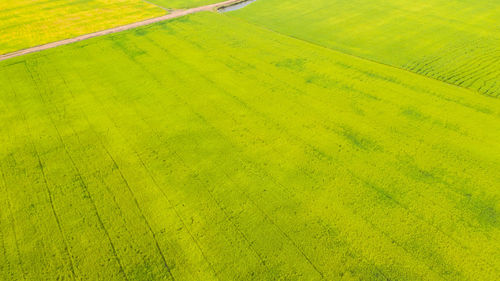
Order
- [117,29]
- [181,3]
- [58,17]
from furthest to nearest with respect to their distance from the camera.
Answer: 1. [181,3]
2. [58,17]
3. [117,29]

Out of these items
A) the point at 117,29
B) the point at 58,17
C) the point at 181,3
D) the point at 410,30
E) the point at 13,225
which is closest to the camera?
the point at 13,225

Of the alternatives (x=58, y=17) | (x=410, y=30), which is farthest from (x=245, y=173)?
(x=58, y=17)

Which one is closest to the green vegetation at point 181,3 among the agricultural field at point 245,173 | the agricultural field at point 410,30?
the agricultural field at point 410,30

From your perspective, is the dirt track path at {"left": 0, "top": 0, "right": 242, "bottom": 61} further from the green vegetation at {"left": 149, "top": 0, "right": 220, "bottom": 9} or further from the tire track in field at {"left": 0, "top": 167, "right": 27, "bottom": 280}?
the tire track in field at {"left": 0, "top": 167, "right": 27, "bottom": 280}

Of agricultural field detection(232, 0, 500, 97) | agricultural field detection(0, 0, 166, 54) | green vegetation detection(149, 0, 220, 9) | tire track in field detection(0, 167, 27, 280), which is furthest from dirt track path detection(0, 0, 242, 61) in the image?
tire track in field detection(0, 167, 27, 280)

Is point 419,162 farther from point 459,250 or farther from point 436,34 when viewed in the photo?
point 436,34

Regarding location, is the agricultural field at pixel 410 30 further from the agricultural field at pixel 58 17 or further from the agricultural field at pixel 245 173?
the agricultural field at pixel 58 17

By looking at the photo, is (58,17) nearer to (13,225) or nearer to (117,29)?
(117,29)
